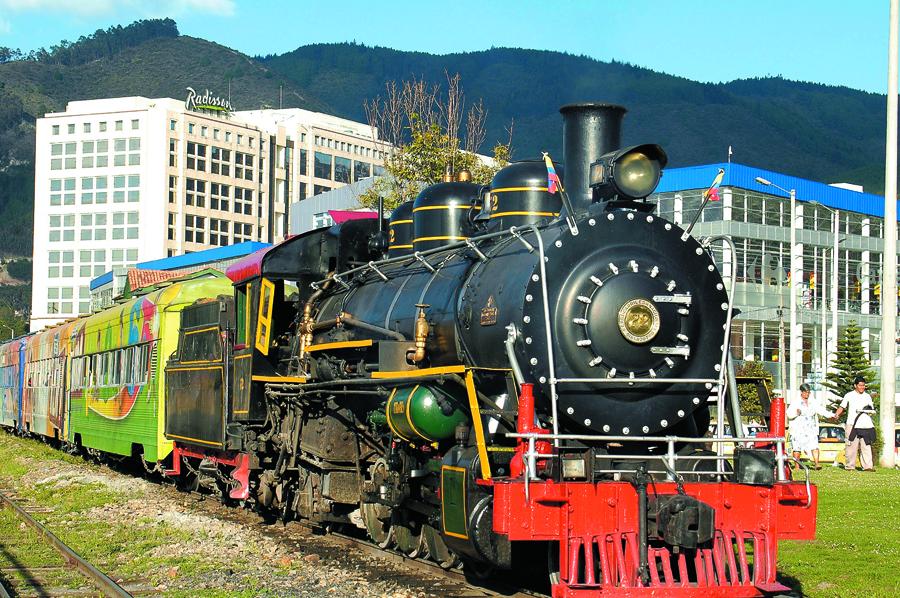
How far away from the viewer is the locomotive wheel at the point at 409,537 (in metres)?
11.2

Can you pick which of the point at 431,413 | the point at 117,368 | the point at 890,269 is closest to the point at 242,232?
A: the point at 117,368

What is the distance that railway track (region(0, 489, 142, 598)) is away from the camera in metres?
10.1

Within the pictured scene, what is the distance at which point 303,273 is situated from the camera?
46.3 feet

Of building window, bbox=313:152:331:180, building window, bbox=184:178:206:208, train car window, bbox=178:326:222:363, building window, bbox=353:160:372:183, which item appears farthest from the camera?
building window, bbox=313:152:331:180

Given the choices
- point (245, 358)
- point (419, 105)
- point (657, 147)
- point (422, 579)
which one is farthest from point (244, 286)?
point (419, 105)

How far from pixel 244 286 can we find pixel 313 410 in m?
2.73

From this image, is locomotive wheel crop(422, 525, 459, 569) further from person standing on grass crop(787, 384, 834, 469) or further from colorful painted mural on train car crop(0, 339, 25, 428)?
colorful painted mural on train car crop(0, 339, 25, 428)

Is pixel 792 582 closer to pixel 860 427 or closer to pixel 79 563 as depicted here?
pixel 79 563

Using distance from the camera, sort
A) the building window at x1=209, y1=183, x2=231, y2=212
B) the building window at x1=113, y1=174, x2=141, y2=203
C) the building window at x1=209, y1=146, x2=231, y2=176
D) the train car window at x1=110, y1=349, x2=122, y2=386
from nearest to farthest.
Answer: the train car window at x1=110, y1=349, x2=122, y2=386, the building window at x1=113, y1=174, x2=141, y2=203, the building window at x1=209, y1=146, x2=231, y2=176, the building window at x1=209, y1=183, x2=231, y2=212

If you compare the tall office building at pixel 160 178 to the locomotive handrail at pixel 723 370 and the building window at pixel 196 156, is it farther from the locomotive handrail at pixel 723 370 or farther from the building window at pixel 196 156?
the locomotive handrail at pixel 723 370

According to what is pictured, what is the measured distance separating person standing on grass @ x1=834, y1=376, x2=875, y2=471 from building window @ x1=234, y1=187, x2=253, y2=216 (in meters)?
119

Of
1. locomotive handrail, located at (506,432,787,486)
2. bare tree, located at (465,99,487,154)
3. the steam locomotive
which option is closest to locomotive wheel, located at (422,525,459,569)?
the steam locomotive

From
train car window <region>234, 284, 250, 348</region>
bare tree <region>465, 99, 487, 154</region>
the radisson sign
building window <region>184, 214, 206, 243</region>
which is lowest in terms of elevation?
train car window <region>234, 284, 250, 348</region>

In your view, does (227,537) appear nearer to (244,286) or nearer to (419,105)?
(244,286)
